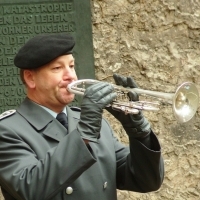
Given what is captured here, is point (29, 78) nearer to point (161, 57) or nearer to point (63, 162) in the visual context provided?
point (63, 162)

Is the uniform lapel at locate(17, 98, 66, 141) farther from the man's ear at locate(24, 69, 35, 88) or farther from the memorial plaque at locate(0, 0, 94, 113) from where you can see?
the memorial plaque at locate(0, 0, 94, 113)

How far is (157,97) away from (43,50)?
0.52 m

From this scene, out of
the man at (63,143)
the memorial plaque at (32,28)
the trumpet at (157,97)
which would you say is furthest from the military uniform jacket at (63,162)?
the memorial plaque at (32,28)

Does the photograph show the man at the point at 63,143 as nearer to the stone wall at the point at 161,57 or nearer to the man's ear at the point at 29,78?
the man's ear at the point at 29,78

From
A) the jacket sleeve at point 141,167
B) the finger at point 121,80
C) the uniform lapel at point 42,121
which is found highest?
the finger at point 121,80

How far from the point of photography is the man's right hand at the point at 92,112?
3.20 m

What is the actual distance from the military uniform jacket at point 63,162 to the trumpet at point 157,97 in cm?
15

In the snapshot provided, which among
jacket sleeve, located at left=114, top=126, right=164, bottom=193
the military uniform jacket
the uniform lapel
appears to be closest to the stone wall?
the military uniform jacket

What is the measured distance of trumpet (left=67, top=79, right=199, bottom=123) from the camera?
343 centimetres

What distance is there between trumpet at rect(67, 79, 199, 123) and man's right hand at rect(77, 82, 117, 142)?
0.53ft

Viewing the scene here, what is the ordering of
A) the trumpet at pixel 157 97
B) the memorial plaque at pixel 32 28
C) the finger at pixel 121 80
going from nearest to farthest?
the trumpet at pixel 157 97, the finger at pixel 121 80, the memorial plaque at pixel 32 28

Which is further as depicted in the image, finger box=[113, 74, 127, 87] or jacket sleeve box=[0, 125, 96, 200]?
finger box=[113, 74, 127, 87]

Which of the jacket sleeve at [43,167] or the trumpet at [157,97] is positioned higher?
the trumpet at [157,97]

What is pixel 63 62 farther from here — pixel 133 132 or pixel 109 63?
pixel 109 63
